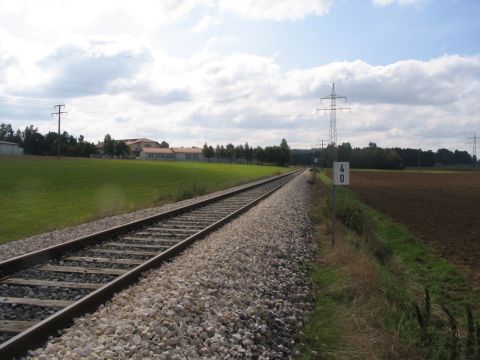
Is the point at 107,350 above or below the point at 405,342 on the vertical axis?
above

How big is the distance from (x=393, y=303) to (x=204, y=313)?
3.38 meters

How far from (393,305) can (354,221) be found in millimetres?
9267

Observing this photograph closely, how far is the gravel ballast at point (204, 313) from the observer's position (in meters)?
4.52

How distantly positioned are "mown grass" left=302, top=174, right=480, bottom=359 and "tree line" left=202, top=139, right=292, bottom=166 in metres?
168

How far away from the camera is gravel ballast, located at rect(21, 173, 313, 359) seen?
4.52 m

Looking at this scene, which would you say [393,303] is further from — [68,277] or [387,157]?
[387,157]

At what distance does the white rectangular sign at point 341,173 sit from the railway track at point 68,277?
11.0 ft

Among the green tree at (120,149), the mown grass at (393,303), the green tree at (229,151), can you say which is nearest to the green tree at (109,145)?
the green tree at (120,149)

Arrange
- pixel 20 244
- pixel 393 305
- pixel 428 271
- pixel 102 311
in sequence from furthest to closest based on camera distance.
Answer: pixel 428 271 → pixel 20 244 → pixel 393 305 → pixel 102 311

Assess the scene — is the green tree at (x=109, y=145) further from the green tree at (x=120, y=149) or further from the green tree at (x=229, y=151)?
the green tree at (x=229, y=151)

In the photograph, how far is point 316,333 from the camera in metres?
5.73

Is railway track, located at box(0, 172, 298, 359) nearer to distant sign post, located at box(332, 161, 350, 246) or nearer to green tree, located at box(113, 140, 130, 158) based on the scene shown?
distant sign post, located at box(332, 161, 350, 246)

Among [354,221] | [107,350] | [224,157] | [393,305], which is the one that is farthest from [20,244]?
[224,157]

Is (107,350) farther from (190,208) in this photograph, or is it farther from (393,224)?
(393,224)
